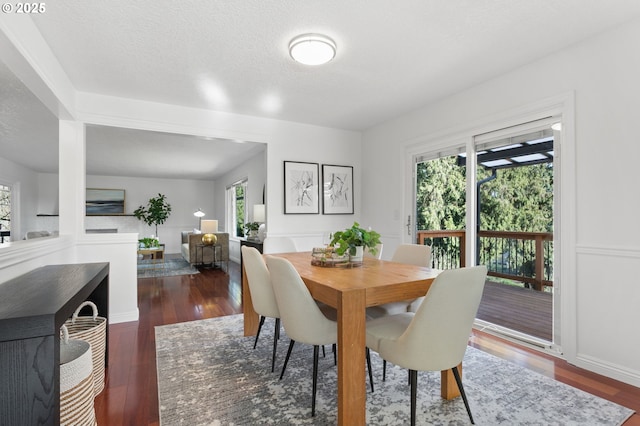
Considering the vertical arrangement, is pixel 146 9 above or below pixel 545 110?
above

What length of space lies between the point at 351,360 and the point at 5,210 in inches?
347

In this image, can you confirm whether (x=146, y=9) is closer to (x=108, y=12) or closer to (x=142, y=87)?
(x=108, y=12)

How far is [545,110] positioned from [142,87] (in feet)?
12.1

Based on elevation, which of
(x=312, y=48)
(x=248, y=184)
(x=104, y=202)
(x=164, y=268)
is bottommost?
(x=164, y=268)

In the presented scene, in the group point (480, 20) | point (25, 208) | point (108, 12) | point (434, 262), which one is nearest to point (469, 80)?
point (480, 20)

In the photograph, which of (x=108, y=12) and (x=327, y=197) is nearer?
(x=108, y=12)

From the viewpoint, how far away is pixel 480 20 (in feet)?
7.19

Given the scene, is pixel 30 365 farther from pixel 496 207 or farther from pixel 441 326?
pixel 496 207

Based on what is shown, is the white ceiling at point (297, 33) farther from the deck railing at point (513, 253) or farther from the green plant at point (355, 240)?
the deck railing at point (513, 253)

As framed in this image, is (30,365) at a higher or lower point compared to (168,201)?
lower

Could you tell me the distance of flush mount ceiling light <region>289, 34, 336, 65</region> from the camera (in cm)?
236

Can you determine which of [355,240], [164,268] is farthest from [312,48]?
[164,268]

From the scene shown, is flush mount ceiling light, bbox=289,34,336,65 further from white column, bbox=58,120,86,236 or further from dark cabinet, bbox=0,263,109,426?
white column, bbox=58,120,86,236

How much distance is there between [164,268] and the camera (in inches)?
282
